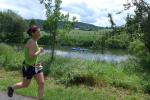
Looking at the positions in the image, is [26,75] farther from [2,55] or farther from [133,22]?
[133,22]

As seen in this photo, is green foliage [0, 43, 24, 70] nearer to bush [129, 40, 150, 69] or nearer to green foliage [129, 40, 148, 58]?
bush [129, 40, 150, 69]

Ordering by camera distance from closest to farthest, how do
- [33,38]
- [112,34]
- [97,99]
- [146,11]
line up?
[33,38] → [97,99] → [146,11] → [112,34]

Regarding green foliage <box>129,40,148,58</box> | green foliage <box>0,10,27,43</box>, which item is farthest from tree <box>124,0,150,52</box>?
green foliage <box>0,10,27,43</box>

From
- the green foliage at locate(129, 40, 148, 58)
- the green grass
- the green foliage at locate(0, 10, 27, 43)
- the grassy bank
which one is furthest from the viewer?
the green foliage at locate(0, 10, 27, 43)

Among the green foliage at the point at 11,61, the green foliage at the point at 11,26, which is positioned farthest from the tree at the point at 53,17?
the green foliage at the point at 11,26

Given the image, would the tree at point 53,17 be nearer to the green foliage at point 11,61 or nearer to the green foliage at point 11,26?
the green foliage at point 11,61

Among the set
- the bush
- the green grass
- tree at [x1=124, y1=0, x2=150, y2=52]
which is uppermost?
tree at [x1=124, y1=0, x2=150, y2=52]

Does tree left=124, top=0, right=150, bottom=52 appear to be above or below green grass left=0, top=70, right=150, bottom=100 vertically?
above

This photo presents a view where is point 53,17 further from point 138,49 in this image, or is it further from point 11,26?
point 11,26

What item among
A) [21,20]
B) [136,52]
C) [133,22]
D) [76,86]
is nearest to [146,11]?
[133,22]

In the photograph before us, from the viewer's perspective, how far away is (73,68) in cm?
1596

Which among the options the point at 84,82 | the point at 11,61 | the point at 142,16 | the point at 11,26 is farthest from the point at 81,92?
the point at 11,26

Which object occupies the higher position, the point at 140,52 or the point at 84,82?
the point at 140,52

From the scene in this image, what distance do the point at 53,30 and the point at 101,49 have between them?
1746cm
